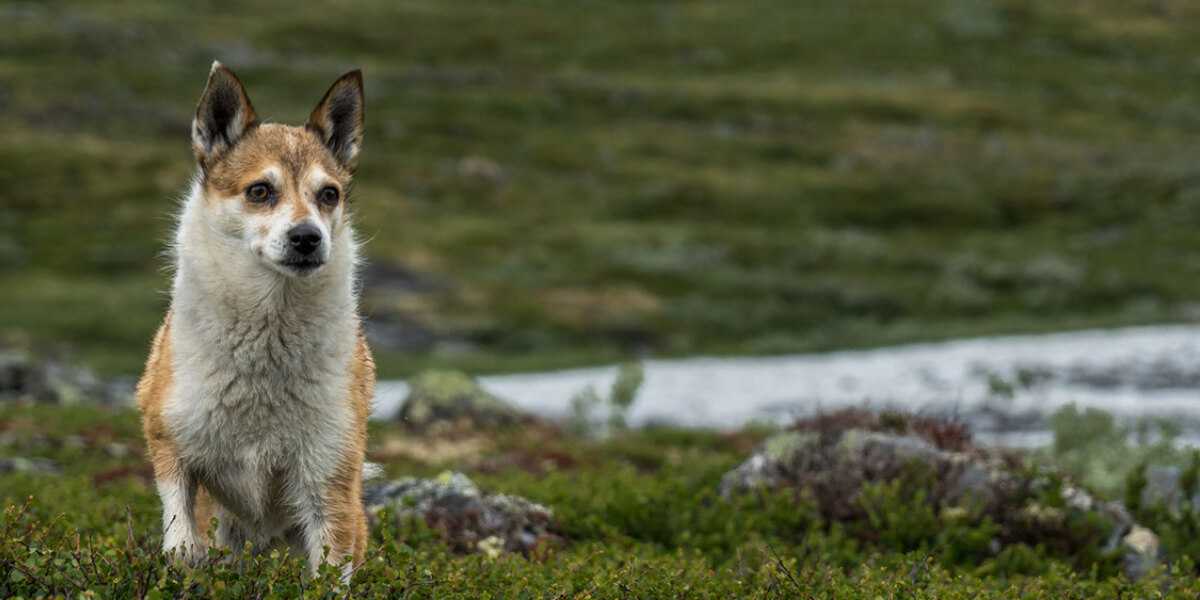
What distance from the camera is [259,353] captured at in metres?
7.75

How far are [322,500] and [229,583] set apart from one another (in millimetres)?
1242

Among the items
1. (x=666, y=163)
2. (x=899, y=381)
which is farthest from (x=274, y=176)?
(x=666, y=163)

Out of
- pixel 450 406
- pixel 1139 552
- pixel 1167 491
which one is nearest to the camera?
pixel 1139 552

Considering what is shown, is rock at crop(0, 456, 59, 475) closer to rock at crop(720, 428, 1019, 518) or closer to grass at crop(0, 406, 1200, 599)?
grass at crop(0, 406, 1200, 599)

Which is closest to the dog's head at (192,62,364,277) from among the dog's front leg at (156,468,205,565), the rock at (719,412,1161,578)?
the dog's front leg at (156,468,205,565)

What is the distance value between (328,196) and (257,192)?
440mm

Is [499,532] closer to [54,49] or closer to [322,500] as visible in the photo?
[322,500]

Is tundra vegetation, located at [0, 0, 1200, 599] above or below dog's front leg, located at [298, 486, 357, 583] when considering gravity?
below

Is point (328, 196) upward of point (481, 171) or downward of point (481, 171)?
upward

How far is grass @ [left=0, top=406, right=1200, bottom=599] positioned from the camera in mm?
6715

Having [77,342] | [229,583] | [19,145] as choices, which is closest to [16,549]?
[229,583]

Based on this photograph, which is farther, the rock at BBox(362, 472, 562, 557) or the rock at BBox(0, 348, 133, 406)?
the rock at BBox(0, 348, 133, 406)

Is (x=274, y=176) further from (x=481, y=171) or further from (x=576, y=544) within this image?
(x=481, y=171)

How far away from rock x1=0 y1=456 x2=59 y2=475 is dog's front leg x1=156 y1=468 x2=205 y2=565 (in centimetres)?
853
